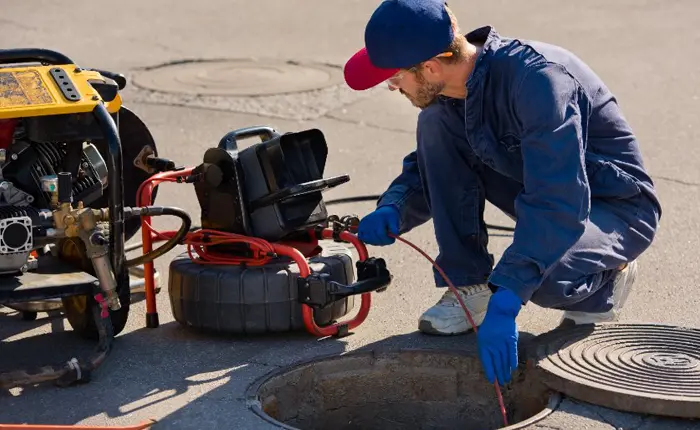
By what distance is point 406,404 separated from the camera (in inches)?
160

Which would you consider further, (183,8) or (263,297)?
(183,8)

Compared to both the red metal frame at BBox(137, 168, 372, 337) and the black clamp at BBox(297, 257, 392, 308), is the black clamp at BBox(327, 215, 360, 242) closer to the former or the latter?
the red metal frame at BBox(137, 168, 372, 337)

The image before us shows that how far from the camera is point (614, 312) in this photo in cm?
417

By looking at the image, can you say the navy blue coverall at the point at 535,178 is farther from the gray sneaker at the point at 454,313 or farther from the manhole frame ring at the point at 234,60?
the manhole frame ring at the point at 234,60

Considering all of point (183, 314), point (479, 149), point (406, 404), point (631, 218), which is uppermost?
point (479, 149)

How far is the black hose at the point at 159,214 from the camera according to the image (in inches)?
154

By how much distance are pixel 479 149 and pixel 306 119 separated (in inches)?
141

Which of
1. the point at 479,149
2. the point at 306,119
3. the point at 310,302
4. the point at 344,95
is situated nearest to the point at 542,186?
the point at 479,149

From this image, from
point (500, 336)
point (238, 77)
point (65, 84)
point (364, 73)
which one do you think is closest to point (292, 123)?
point (238, 77)

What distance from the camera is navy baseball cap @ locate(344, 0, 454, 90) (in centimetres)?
353

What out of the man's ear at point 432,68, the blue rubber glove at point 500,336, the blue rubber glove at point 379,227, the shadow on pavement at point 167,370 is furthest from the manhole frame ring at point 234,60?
the blue rubber glove at point 500,336

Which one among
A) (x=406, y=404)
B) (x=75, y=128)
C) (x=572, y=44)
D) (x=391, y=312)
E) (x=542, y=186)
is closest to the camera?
(x=542, y=186)

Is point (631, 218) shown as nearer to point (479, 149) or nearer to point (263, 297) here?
point (479, 149)

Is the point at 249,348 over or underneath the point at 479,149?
underneath
